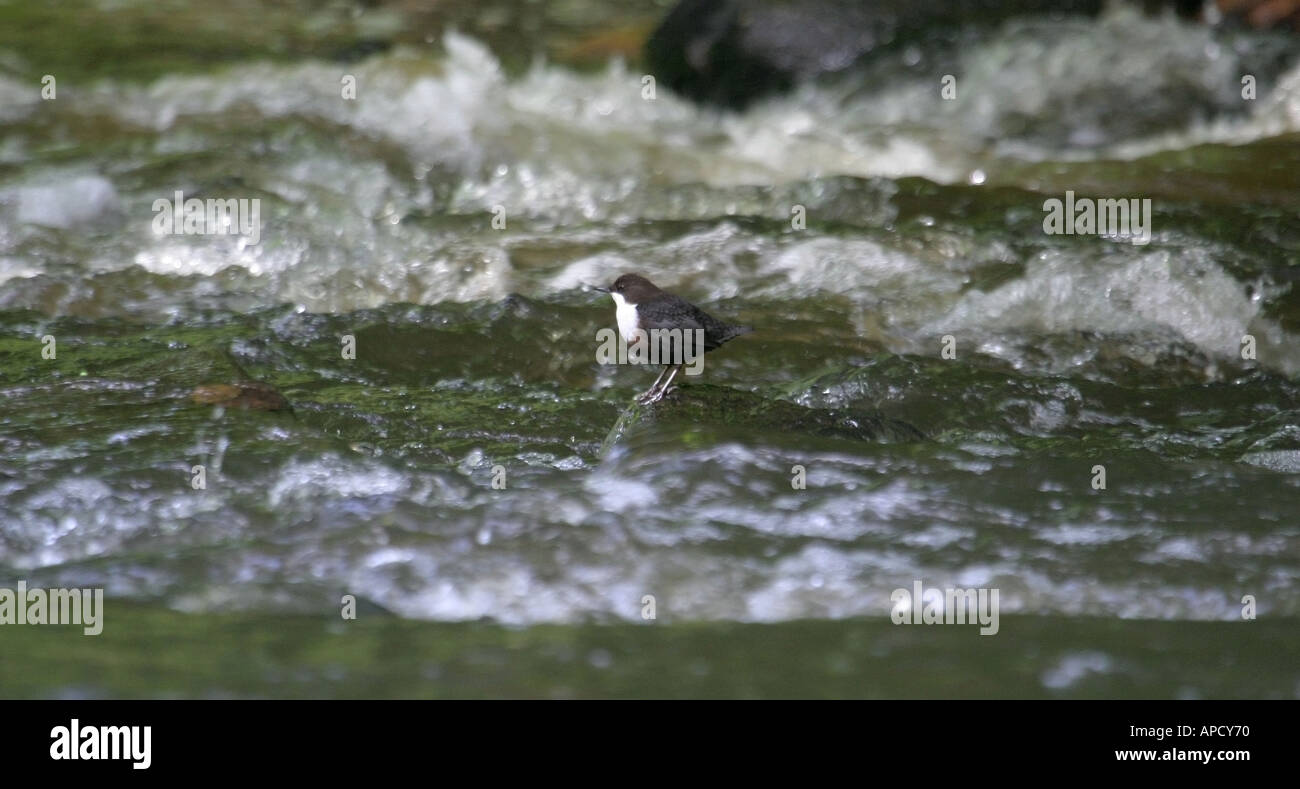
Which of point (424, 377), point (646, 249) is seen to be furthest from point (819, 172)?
point (424, 377)

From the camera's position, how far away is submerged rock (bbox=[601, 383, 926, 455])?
203 inches

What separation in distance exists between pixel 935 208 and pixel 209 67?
6.86 meters

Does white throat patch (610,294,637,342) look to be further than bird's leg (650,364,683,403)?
Yes

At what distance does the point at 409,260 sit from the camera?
27.5 feet

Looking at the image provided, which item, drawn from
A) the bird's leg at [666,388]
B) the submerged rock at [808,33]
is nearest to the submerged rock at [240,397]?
the bird's leg at [666,388]

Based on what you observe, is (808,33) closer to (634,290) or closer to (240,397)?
(634,290)

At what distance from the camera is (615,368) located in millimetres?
7043

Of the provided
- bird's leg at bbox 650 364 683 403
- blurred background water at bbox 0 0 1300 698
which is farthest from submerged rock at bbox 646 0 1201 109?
bird's leg at bbox 650 364 683 403

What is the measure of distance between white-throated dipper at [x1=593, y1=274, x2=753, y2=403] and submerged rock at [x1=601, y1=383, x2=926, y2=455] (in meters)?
0.08

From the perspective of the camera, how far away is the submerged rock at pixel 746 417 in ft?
17.0

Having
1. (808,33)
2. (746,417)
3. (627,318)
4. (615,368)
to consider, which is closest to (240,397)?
(627,318)

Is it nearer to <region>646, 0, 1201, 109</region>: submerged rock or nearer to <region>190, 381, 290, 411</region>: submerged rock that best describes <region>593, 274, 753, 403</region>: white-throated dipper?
<region>190, 381, 290, 411</region>: submerged rock

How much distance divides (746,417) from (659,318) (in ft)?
1.75

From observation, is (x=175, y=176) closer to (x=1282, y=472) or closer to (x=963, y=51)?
(x=963, y=51)
